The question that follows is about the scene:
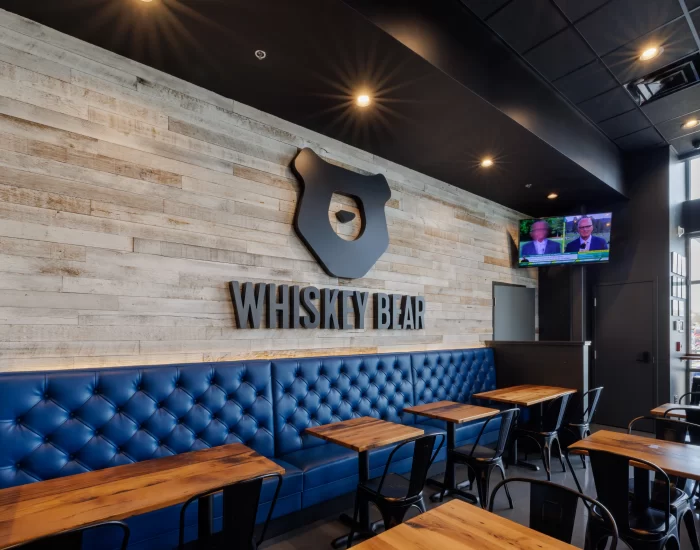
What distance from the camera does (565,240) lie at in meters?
6.05

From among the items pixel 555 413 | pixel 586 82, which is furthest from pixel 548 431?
pixel 586 82

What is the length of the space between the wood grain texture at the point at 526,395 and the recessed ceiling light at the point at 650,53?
334 centimetres

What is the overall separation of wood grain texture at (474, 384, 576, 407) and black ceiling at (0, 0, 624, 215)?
259 centimetres

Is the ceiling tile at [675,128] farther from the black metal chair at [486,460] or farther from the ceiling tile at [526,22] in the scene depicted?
the black metal chair at [486,460]

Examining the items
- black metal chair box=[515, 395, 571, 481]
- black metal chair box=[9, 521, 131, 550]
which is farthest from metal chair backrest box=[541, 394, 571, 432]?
black metal chair box=[9, 521, 131, 550]

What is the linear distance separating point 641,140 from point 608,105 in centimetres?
148

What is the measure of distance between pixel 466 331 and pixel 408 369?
1.51 metres

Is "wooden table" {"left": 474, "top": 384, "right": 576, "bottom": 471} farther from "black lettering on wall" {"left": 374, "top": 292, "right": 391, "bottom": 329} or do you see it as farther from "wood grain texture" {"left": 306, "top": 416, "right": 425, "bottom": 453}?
"wood grain texture" {"left": 306, "top": 416, "right": 425, "bottom": 453}

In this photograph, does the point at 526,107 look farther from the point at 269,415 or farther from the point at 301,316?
the point at 269,415

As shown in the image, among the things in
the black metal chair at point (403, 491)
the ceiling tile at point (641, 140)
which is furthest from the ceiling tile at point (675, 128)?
the black metal chair at point (403, 491)

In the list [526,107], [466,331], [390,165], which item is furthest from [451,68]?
[466,331]

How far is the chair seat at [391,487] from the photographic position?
2529 mm

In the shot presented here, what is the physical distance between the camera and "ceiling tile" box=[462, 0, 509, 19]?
10.4 ft

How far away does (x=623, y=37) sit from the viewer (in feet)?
11.8
